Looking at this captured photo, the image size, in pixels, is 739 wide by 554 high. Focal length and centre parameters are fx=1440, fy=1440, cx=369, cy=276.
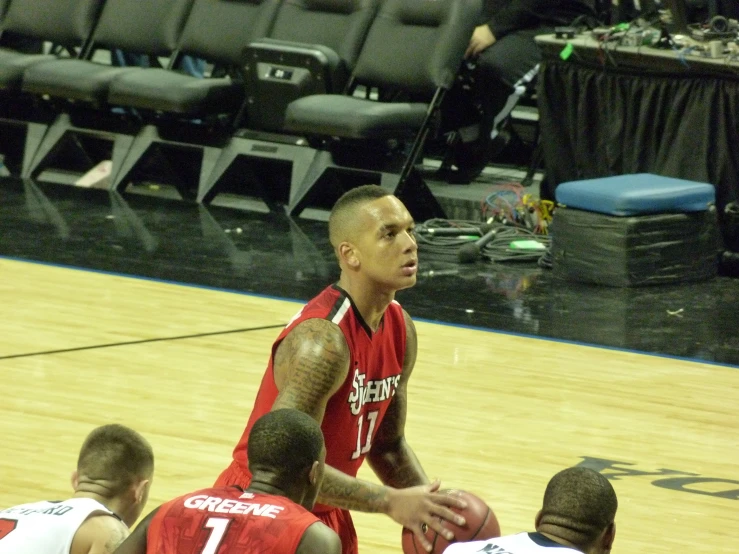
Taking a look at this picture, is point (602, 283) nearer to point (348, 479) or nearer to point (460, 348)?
point (460, 348)

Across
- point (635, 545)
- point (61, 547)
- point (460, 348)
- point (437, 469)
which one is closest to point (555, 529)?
point (61, 547)

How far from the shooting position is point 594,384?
20.1 ft

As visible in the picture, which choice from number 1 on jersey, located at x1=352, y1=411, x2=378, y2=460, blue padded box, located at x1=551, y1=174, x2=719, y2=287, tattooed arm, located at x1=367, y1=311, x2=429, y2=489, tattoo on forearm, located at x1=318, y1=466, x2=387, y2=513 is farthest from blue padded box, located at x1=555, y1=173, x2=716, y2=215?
tattoo on forearm, located at x1=318, y1=466, x2=387, y2=513

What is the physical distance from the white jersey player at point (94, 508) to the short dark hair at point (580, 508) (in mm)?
946

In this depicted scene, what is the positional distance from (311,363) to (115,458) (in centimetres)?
50

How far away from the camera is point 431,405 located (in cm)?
577

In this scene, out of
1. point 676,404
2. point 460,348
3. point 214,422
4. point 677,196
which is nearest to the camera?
point 214,422

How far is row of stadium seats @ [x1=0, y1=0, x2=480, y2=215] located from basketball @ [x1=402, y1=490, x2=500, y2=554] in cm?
554

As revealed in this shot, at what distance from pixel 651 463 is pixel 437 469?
794 millimetres

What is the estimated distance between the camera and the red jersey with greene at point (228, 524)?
8.76 feet

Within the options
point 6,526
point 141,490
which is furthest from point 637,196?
point 6,526

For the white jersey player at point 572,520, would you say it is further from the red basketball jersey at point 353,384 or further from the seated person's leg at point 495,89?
the seated person's leg at point 495,89

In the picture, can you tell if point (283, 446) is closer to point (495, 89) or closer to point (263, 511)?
point (263, 511)

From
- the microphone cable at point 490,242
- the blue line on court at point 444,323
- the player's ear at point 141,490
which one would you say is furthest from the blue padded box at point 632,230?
the player's ear at point 141,490
